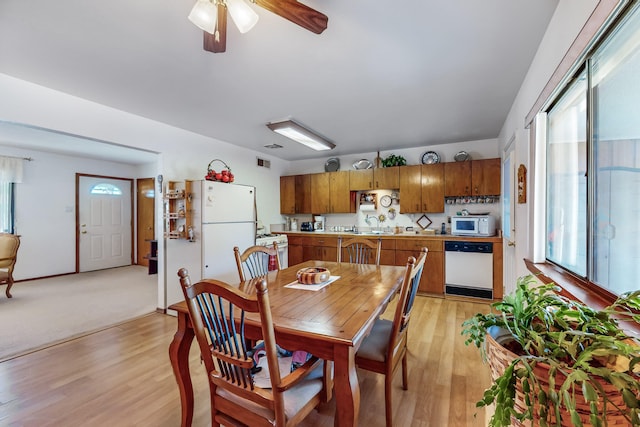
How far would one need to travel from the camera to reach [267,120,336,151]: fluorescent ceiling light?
340 cm

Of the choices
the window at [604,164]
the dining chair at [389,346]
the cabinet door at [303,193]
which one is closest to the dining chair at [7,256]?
the cabinet door at [303,193]

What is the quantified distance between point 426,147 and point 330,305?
4.08 m

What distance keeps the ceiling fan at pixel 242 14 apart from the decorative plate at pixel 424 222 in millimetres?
3990

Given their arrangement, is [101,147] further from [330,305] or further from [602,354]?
[602,354]

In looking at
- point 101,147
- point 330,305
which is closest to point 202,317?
point 330,305

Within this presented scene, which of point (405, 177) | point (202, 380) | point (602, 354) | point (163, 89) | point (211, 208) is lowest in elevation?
point (202, 380)

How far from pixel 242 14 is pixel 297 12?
276 millimetres

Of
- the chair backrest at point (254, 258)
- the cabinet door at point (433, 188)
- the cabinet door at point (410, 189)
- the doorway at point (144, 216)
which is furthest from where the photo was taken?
the doorway at point (144, 216)

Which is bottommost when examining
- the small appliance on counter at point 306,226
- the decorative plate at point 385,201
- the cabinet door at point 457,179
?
the small appliance on counter at point 306,226

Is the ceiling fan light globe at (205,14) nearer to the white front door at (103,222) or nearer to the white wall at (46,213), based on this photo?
the white wall at (46,213)

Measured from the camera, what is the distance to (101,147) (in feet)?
15.8

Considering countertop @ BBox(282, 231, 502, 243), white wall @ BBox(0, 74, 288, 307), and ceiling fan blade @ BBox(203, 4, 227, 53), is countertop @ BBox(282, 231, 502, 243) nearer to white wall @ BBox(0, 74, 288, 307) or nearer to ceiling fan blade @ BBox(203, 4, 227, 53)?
white wall @ BBox(0, 74, 288, 307)

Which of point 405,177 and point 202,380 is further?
point 405,177

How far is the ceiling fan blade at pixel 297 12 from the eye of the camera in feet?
4.07
